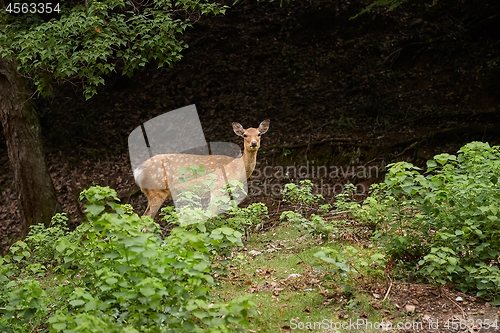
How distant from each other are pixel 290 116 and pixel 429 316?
8112mm

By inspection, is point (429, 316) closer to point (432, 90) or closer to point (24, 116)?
point (24, 116)

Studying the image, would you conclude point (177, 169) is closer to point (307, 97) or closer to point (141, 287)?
point (141, 287)

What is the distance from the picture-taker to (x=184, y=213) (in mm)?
5117

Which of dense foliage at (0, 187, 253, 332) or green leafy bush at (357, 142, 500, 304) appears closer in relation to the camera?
dense foliage at (0, 187, 253, 332)

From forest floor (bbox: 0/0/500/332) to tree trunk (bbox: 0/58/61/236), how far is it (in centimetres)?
103

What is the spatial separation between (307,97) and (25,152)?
6.20m

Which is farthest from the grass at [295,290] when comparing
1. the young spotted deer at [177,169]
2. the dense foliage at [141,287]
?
the young spotted deer at [177,169]

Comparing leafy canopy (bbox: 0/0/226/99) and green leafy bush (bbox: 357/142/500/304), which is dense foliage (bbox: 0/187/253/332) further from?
leafy canopy (bbox: 0/0/226/99)

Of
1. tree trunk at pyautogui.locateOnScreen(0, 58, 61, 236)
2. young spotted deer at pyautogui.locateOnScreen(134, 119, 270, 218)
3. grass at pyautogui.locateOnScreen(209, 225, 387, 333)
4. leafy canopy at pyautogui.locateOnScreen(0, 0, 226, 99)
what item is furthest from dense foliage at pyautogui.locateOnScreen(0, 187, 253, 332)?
tree trunk at pyautogui.locateOnScreen(0, 58, 61, 236)

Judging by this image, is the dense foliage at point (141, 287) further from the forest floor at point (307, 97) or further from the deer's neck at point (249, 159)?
the forest floor at point (307, 97)

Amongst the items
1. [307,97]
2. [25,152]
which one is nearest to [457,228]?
[25,152]

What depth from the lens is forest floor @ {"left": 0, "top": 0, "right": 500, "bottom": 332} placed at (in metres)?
10.8

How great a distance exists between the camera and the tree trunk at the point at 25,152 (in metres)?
9.28

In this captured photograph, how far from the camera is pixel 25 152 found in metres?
9.41
